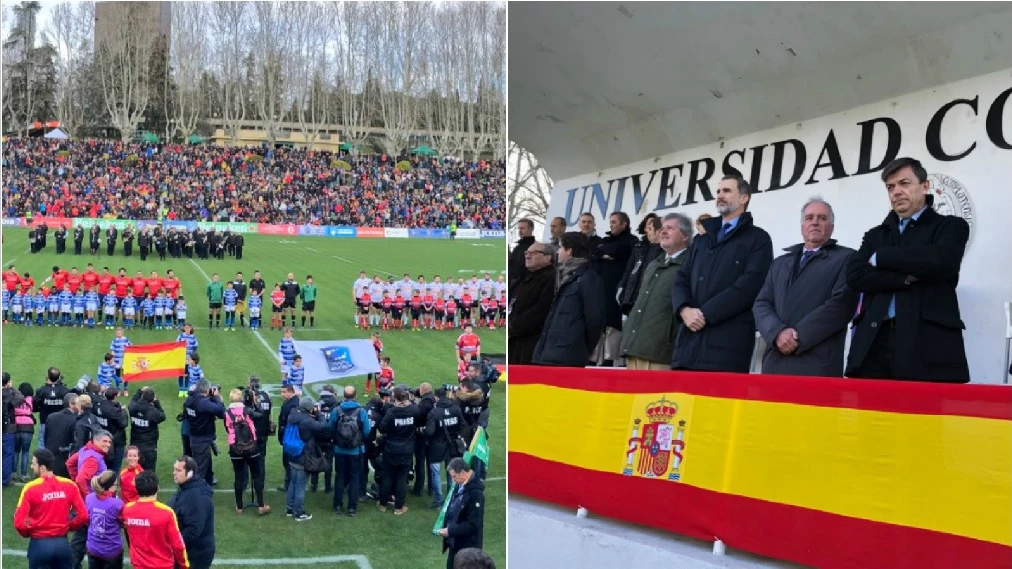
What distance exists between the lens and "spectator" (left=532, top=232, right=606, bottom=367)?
226 inches

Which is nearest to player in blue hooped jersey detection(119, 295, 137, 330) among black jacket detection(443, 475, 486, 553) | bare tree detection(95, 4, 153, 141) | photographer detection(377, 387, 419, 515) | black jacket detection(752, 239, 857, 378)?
bare tree detection(95, 4, 153, 141)

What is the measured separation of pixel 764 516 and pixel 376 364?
607 cm

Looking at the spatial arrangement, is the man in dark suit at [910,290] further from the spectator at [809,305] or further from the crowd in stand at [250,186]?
the crowd in stand at [250,186]

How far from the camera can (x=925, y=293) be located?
3748mm

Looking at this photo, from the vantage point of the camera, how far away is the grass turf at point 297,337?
27.6ft

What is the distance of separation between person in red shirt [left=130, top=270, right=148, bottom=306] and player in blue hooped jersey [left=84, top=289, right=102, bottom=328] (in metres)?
0.35

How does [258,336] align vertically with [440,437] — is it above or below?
above

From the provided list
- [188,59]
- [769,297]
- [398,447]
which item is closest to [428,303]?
[398,447]

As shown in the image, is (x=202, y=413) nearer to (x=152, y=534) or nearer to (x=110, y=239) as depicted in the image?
(x=110, y=239)

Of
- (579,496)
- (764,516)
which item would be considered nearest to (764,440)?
(764,516)

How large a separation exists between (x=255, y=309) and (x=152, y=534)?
393 centimetres

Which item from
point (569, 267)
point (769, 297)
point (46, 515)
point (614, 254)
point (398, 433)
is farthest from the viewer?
point (398, 433)

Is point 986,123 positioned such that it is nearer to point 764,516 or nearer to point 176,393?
point 764,516

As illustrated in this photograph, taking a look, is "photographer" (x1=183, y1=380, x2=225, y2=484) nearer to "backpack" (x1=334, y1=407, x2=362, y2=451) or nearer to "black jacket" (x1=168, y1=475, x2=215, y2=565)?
"backpack" (x1=334, y1=407, x2=362, y2=451)
